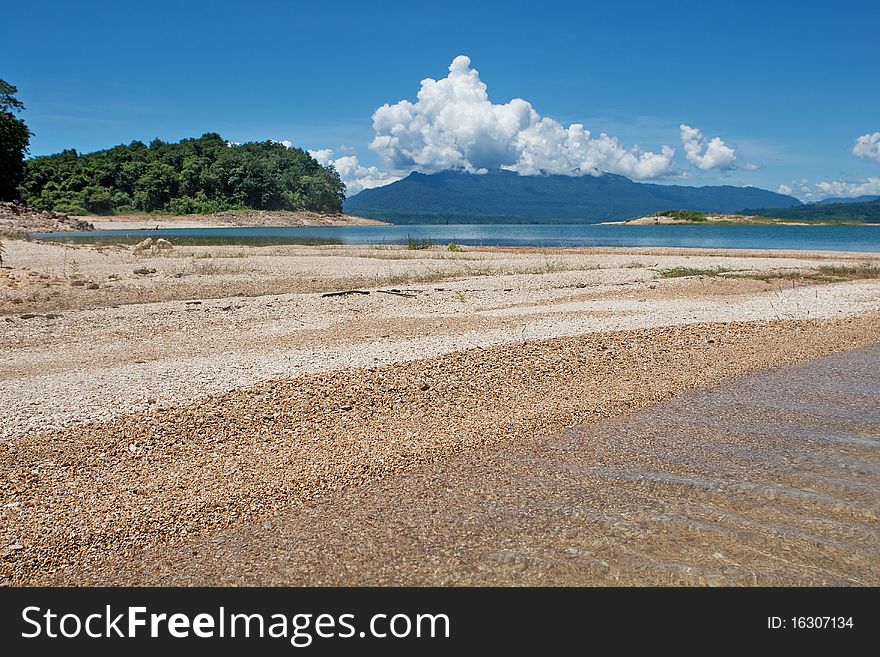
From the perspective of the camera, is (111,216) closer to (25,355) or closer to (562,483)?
(25,355)

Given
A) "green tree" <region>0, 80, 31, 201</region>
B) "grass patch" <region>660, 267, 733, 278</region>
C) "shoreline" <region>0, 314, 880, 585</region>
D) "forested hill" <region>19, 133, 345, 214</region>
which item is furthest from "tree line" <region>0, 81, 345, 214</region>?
"shoreline" <region>0, 314, 880, 585</region>

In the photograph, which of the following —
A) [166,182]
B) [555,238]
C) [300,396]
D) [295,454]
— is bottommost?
[295,454]

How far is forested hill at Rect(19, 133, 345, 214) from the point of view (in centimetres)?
12588

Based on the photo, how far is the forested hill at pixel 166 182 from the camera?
126m

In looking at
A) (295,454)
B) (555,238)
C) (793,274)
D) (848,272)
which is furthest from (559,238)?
(295,454)

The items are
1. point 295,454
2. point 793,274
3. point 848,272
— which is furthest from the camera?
point 848,272

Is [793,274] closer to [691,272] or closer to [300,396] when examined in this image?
[691,272]

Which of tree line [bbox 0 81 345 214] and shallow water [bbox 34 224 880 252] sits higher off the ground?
tree line [bbox 0 81 345 214]

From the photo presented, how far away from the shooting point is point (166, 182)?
137m

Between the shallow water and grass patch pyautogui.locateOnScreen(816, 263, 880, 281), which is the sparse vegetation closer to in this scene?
grass patch pyautogui.locateOnScreen(816, 263, 880, 281)

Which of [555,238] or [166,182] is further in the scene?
[166,182]

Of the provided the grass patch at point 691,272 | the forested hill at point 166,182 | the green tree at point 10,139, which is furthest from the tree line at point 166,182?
the grass patch at point 691,272

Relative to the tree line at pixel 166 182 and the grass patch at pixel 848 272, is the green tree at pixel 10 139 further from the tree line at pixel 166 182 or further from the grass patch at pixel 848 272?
the grass patch at pixel 848 272
